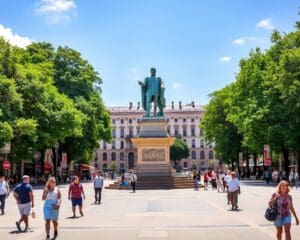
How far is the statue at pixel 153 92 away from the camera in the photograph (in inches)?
1916

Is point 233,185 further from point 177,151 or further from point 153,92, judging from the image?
point 177,151

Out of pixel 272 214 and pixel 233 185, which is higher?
pixel 233 185

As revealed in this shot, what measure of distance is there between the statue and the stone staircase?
6.76 meters

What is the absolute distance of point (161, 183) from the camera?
43094 millimetres

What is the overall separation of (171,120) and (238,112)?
119371mm

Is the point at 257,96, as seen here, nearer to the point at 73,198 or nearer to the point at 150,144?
the point at 150,144

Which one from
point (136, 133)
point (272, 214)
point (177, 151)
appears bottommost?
point (272, 214)

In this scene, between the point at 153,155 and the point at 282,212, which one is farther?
the point at 153,155

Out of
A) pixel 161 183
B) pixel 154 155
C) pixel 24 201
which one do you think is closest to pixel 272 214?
pixel 24 201

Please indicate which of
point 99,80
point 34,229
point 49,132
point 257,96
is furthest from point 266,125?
point 34,229

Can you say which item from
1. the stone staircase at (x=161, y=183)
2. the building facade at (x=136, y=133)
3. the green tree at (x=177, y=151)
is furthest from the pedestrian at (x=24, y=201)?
the building facade at (x=136, y=133)

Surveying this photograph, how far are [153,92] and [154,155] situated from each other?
20.7 feet

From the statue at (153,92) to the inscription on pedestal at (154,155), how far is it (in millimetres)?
4201

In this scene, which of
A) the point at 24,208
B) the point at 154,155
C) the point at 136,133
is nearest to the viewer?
the point at 24,208
